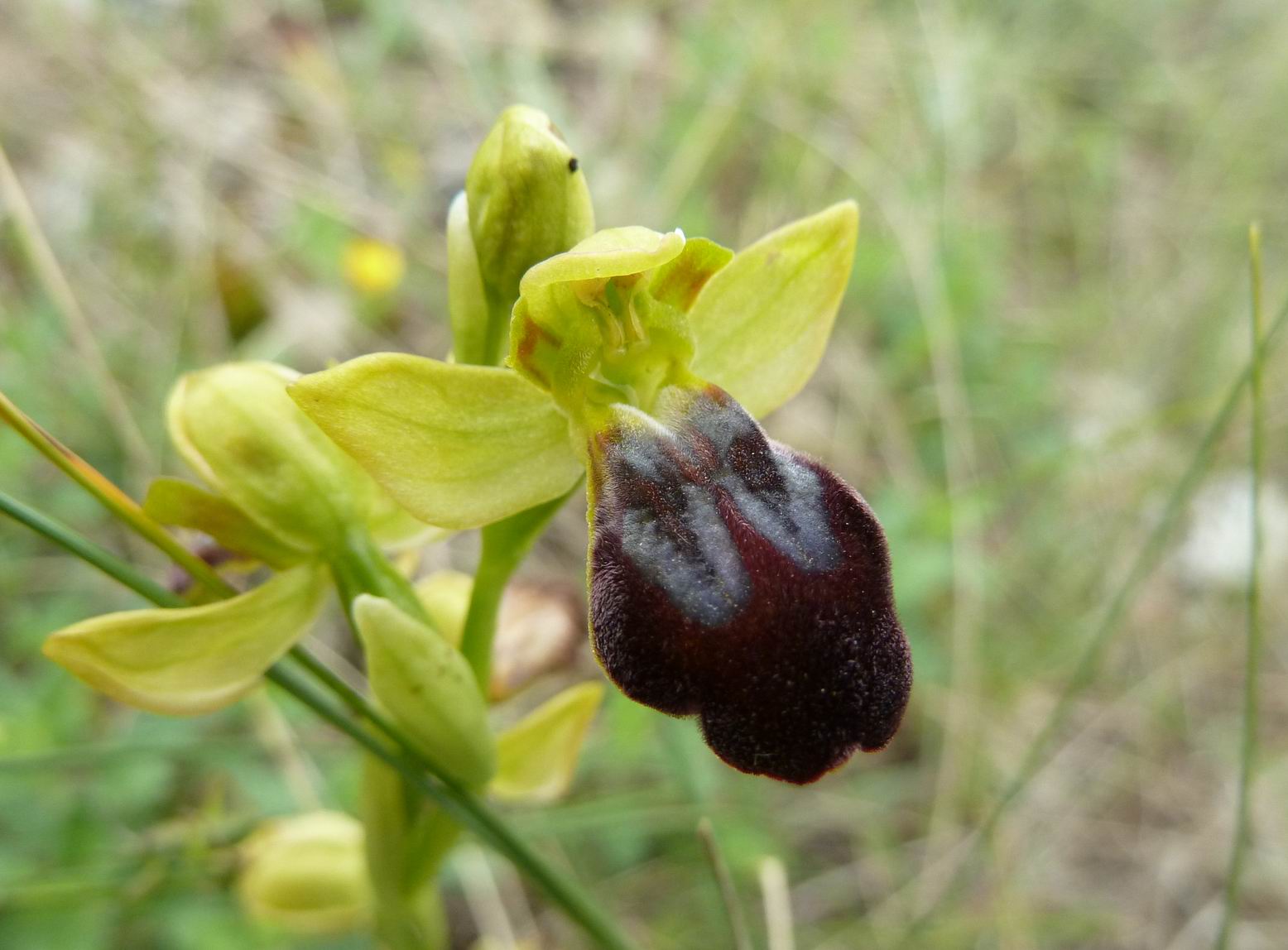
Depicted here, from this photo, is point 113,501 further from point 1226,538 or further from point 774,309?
point 1226,538

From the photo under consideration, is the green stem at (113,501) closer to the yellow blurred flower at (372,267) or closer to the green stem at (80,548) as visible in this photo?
the green stem at (80,548)

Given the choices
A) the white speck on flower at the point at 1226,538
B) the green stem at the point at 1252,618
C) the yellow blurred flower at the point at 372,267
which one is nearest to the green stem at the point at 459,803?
the green stem at the point at 1252,618

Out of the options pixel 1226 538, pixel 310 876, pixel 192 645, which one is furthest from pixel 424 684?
pixel 1226 538

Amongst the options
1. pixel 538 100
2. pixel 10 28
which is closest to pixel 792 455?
pixel 538 100

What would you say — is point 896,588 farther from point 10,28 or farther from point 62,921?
point 10,28

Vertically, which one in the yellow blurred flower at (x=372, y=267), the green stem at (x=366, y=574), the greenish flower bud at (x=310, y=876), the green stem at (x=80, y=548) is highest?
the green stem at (x=80, y=548)

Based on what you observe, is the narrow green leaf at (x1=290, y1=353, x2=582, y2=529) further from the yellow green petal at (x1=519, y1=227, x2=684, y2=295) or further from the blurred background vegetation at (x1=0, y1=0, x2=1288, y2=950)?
the blurred background vegetation at (x1=0, y1=0, x2=1288, y2=950)

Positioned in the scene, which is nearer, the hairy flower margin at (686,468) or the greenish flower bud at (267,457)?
the hairy flower margin at (686,468)

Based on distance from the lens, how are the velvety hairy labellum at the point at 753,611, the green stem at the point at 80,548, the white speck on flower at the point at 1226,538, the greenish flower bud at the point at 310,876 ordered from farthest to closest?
the white speck on flower at the point at 1226,538 → the greenish flower bud at the point at 310,876 → the green stem at the point at 80,548 → the velvety hairy labellum at the point at 753,611

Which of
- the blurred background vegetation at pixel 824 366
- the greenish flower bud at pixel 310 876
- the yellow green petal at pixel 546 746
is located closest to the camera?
the yellow green petal at pixel 546 746
